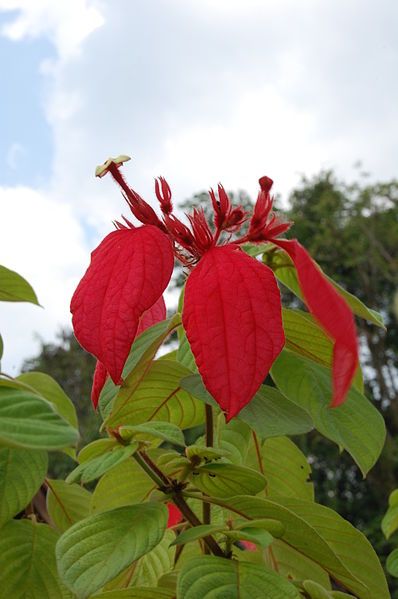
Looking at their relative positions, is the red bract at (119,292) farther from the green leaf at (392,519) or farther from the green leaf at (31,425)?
the green leaf at (392,519)

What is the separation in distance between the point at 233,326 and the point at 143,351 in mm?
74

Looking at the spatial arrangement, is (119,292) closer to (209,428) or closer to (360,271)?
(209,428)

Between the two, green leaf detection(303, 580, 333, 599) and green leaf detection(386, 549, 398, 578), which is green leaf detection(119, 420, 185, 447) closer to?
green leaf detection(303, 580, 333, 599)

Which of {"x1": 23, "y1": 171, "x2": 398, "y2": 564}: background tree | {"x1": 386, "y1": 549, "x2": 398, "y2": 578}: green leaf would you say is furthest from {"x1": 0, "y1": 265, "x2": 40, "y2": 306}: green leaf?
{"x1": 23, "y1": 171, "x2": 398, "y2": 564}: background tree

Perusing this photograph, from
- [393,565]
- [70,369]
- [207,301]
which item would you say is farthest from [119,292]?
[70,369]

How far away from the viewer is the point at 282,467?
38cm

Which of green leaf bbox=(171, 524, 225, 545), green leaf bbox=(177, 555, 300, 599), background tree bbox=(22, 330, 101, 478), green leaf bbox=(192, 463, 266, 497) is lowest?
green leaf bbox=(177, 555, 300, 599)

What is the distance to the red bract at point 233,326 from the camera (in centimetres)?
22

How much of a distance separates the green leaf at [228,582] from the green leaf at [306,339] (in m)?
0.10

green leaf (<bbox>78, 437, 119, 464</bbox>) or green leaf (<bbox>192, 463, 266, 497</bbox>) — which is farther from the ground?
green leaf (<bbox>78, 437, 119, 464</bbox>)

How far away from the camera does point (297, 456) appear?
378 mm

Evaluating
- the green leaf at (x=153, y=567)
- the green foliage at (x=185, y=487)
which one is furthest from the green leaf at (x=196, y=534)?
the green leaf at (x=153, y=567)

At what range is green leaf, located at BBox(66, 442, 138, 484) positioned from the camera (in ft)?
0.82

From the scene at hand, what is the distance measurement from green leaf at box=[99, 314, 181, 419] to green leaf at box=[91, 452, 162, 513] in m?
0.04
